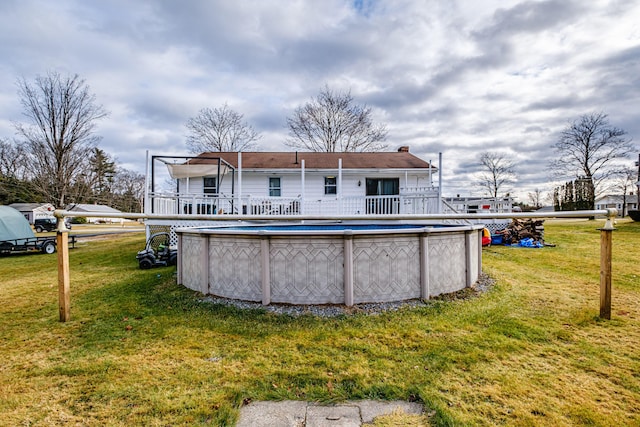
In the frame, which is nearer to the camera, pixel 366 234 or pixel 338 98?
pixel 366 234

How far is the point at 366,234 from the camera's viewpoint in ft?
12.9

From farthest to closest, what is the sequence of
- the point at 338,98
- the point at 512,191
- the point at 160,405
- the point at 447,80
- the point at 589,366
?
the point at 512,191, the point at 338,98, the point at 447,80, the point at 589,366, the point at 160,405

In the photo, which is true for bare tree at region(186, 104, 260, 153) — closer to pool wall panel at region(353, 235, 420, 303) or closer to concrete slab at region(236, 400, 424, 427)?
pool wall panel at region(353, 235, 420, 303)

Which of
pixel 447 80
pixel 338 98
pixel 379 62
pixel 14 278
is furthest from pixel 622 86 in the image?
pixel 14 278

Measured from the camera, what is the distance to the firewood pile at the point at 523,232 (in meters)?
10.8

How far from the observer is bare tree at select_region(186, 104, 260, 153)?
1056 inches

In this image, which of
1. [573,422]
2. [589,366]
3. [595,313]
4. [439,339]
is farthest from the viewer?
[595,313]

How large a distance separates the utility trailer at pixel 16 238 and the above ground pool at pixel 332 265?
11.7 metres

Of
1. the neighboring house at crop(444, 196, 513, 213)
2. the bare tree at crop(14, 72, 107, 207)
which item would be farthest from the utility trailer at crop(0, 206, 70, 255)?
the neighboring house at crop(444, 196, 513, 213)

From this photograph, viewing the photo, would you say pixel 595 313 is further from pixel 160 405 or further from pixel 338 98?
pixel 338 98

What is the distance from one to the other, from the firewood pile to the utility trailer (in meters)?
17.9

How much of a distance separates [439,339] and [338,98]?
24576 mm

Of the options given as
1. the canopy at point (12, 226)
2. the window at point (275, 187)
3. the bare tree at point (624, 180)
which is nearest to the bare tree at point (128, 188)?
the canopy at point (12, 226)

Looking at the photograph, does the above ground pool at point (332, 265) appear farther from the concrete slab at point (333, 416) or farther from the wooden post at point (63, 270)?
the concrete slab at point (333, 416)
